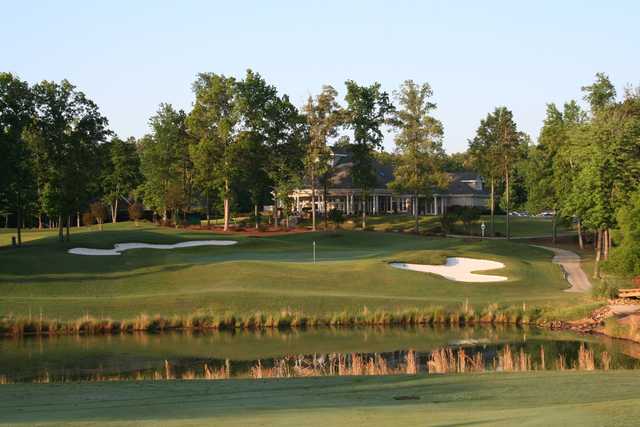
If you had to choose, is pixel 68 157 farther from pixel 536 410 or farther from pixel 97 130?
pixel 536 410

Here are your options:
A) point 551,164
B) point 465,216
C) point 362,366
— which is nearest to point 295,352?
point 362,366

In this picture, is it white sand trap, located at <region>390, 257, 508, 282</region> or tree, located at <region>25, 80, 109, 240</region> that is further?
tree, located at <region>25, 80, 109, 240</region>

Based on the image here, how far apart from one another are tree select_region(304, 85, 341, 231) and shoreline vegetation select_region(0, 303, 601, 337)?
154ft

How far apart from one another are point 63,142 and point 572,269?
37.3m

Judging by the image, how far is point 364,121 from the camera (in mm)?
82312

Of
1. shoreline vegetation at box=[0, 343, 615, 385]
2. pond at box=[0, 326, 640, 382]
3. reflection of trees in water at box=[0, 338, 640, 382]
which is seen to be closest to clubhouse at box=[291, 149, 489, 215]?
pond at box=[0, 326, 640, 382]

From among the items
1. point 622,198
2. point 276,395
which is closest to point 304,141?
point 622,198

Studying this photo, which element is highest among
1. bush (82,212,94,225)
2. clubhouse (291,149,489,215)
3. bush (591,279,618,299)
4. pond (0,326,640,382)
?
clubhouse (291,149,489,215)

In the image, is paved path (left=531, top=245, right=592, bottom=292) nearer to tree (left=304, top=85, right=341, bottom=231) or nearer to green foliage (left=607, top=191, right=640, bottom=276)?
green foliage (left=607, top=191, right=640, bottom=276)

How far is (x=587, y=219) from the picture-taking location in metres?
51.2

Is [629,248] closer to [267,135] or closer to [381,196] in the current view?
[267,135]

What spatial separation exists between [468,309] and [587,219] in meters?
19.1

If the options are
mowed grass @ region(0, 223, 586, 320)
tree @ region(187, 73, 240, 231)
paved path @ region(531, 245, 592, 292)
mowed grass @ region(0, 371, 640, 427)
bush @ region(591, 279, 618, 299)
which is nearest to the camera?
mowed grass @ region(0, 371, 640, 427)

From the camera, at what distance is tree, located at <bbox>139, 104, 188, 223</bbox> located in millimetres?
90188
